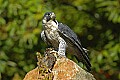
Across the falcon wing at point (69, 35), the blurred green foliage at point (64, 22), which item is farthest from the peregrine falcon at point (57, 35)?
the blurred green foliage at point (64, 22)

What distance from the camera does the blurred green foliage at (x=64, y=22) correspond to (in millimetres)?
8688

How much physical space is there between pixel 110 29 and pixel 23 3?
1553 millimetres

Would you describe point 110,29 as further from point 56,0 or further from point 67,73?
point 67,73

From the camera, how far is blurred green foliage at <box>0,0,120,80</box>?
869 cm

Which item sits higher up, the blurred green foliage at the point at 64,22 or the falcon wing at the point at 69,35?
the blurred green foliage at the point at 64,22

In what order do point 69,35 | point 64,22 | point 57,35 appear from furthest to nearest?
1. point 64,22
2. point 69,35
3. point 57,35

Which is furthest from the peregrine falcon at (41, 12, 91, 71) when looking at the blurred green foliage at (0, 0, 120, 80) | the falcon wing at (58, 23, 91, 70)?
the blurred green foliage at (0, 0, 120, 80)

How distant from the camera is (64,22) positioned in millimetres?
9156

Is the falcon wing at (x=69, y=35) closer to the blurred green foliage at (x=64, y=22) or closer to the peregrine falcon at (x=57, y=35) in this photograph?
the peregrine falcon at (x=57, y=35)

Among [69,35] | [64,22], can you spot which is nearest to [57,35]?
[69,35]

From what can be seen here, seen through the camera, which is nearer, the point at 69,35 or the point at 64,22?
the point at 69,35

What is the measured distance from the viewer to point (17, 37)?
29.1 feet

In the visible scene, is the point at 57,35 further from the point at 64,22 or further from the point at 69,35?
the point at 64,22

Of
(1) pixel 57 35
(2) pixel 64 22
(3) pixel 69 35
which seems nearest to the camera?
(1) pixel 57 35
